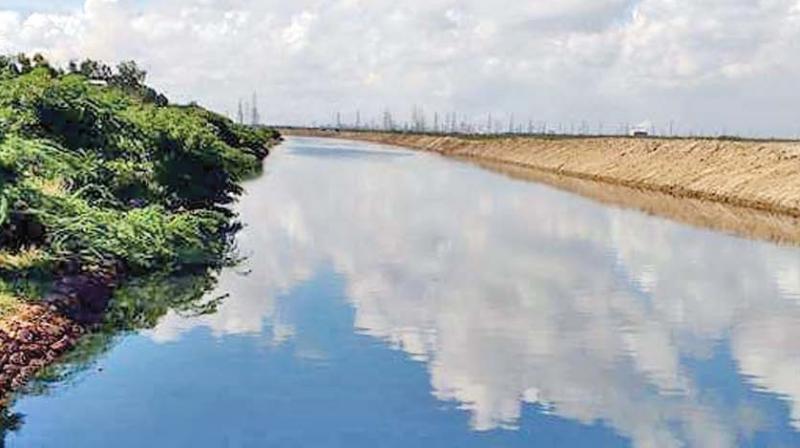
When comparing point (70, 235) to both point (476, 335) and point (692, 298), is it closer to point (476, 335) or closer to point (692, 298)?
point (476, 335)

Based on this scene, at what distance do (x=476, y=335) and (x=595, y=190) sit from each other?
52.4m

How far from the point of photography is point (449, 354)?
20547 mm

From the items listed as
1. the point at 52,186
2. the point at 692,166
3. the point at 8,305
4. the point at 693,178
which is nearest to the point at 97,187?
the point at 52,186

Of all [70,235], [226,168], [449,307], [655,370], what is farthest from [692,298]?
[226,168]

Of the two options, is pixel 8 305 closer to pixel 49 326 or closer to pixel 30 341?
pixel 49 326

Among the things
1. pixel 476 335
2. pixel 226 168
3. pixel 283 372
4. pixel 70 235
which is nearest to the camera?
pixel 283 372

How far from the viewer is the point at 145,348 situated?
808 inches

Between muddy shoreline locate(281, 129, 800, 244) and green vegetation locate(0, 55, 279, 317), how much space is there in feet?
69.3

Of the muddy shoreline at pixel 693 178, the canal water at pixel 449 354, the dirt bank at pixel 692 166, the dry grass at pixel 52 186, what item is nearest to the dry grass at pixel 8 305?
the canal water at pixel 449 354

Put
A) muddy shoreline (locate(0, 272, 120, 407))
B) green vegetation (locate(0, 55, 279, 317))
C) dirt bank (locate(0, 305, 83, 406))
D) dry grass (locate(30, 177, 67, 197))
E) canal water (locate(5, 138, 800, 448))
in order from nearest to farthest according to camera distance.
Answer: canal water (locate(5, 138, 800, 448)) < dirt bank (locate(0, 305, 83, 406)) < muddy shoreline (locate(0, 272, 120, 407)) < green vegetation (locate(0, 55, 279, 317)) < dry grass (locate(30, 177, 67, 197))

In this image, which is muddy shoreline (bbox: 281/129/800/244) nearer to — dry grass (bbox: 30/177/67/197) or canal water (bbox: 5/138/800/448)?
canal water (bbox: 5/138/800/448)

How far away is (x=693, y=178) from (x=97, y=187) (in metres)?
51.2

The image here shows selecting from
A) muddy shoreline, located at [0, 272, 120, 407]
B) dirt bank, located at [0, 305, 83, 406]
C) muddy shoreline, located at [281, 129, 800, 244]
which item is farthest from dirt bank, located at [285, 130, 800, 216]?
dirt bank, located at [0, 305, 83, 406]

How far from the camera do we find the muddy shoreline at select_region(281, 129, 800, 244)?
52.2 m
